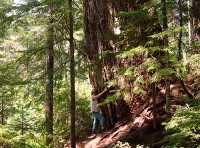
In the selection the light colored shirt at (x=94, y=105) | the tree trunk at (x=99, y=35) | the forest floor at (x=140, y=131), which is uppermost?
the tree trunk at (x=99, y=35)

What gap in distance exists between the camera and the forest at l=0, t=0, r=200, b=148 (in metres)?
8.62

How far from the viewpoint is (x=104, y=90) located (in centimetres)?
1223

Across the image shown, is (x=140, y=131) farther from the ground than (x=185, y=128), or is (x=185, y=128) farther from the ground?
(x=185, y=128)

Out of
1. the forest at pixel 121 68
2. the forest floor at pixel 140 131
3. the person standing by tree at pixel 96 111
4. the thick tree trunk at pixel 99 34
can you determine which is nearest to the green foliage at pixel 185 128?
the forest at pixel 121 68

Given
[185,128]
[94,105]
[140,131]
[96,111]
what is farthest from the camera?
[96,111]

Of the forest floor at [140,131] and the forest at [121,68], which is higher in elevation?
the forest at [121,68]

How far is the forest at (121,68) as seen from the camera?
8.62 meters

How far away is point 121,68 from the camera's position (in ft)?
35.1

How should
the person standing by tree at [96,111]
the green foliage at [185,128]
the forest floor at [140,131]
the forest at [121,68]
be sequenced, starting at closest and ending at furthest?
1. the green foliage at [185,128]
2. the forest at [121,68]
3. the forest floor at [140,131]
4. the person standing by tree at [96,111]

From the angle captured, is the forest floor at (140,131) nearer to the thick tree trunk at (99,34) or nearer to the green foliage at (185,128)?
the thick tree trunk at (99,34)

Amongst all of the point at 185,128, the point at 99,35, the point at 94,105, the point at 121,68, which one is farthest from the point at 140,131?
the point at 185,128

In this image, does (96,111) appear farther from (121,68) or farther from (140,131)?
(121,68)

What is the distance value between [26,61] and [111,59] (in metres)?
2.87

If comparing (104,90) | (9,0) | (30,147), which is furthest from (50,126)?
(9,0)
